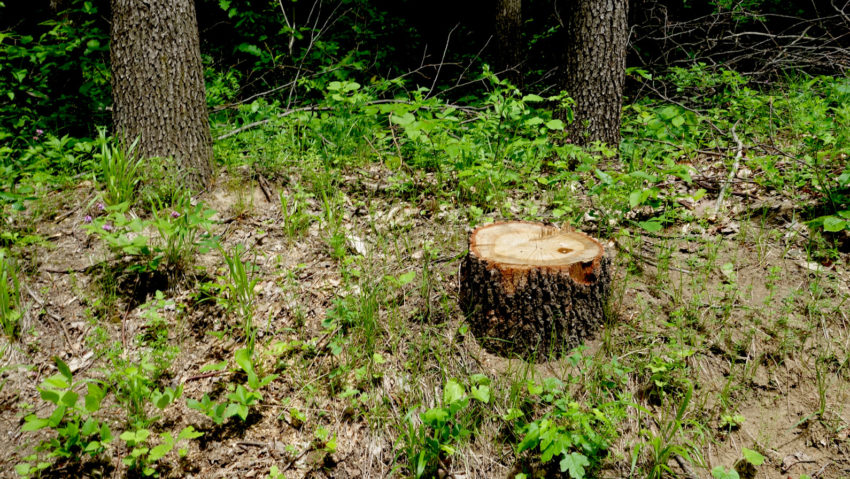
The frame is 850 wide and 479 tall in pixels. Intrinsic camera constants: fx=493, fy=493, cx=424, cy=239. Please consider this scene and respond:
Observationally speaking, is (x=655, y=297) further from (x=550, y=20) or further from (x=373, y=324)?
(x=550, y=20)

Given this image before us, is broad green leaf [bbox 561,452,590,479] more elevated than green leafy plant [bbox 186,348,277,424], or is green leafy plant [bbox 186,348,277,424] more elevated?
green leafy plant [bbox 186,348,277,424]

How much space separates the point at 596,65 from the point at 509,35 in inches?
113

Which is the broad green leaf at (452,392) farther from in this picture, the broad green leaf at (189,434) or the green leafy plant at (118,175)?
A: the green leafy plant at (118,175)

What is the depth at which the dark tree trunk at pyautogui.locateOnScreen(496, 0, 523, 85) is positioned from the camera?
6.86 meters

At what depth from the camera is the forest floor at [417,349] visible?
2.33 metres

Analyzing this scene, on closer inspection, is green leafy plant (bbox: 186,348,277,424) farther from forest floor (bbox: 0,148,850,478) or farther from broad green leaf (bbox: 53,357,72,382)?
broad green leaf (bbox: 53,357,72,382)

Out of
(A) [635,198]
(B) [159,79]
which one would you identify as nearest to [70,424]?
(B) [159,79]

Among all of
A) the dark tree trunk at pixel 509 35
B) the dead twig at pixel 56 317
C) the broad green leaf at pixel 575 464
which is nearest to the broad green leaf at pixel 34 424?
the dead twig at pixel 56 317

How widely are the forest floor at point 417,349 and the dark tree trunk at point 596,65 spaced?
1.31 metres

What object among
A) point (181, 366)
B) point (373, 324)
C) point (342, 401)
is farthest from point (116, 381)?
point (373, 324)

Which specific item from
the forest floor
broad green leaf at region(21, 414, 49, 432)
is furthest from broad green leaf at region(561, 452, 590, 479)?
broad green leaf at region(21, 414, 49, 432)

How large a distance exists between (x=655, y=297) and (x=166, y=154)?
3534 millimetres

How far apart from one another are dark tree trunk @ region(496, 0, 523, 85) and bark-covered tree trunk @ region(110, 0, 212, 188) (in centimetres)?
440

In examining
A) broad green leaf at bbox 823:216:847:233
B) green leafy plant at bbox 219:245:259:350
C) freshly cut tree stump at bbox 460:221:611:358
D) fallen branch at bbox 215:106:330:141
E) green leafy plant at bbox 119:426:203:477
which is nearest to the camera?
green leafy plant at bbox 119:426:203:477
